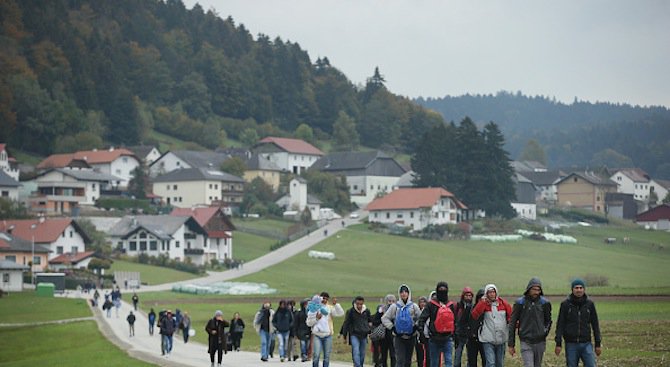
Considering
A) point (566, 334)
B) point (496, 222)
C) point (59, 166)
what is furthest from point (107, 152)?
point (566, 334)

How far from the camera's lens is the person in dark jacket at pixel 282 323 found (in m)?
30.2

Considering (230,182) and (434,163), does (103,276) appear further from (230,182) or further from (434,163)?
(434,163)

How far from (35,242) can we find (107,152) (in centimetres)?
5126

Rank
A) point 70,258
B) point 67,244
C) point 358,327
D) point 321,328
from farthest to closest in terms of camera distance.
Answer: point 67,244 < point 70,258 < point 321,328 < point 358,327

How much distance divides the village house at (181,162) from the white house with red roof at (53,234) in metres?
48.1

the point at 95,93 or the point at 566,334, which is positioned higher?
the point at 95,93

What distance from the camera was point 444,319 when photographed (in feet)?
69.9

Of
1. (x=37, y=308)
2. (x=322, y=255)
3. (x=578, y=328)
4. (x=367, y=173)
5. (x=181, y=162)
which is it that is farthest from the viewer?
(x=367, y=173)

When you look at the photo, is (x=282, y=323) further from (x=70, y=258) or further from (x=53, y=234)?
(x=53, y=234)

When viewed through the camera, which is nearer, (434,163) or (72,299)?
(72,299)

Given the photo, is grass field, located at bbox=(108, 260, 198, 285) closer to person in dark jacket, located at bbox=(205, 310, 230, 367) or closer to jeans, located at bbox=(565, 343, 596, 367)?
person in dark jacket, located at bbox=(205, 310, 230, 367)

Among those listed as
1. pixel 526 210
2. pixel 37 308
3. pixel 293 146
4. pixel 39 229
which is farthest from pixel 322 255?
pixel 293 146

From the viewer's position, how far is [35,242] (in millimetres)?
91875

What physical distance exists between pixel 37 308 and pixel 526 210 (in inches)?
3564
